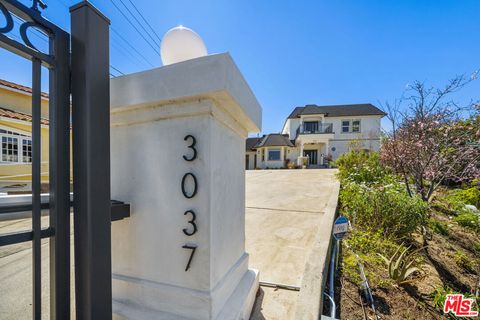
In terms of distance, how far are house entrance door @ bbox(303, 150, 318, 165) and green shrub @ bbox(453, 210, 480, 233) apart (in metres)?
23.7

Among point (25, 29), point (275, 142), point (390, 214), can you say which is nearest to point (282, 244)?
point (390, 214)

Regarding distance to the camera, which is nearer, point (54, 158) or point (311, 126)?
point (54, 158)

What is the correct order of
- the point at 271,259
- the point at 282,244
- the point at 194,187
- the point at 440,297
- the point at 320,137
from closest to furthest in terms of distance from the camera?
1. the point at 194,187
2. the point at 440,297
3. the point at 271,259
4. the point at 282,244
5. the point at 320,137

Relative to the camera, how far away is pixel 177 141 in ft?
4.18

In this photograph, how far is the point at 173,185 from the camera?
1.28 m

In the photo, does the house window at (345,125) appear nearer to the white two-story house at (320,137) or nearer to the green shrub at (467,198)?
the white two-story house at (320,137)

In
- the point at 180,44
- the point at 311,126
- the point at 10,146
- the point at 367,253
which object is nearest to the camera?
the point at 180,44

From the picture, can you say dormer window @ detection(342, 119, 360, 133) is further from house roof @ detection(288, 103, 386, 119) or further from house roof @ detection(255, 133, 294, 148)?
house roof @ detection(255, 133, 294, 148)

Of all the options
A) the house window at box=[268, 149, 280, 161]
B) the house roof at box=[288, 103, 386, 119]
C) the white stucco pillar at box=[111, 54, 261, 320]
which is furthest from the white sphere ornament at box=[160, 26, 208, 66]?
the house roof at box=[288, 103, 386, 119]

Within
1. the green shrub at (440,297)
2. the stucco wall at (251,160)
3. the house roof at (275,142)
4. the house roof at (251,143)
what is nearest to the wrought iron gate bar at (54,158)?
the green shrub at (440,297)

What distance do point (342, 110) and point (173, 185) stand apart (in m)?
32.7

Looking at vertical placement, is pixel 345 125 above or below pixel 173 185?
above

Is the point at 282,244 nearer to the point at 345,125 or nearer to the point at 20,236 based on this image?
the point at 20,236

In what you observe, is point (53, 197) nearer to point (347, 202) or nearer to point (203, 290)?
point (203, 290)
